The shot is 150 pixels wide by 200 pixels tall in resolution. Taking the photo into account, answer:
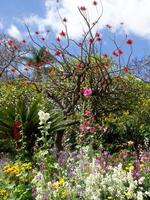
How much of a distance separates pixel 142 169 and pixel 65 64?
772cm

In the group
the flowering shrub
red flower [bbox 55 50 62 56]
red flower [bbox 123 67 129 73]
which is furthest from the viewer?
red flower [bbox 123 67 129 73]

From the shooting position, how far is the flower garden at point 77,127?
5320 millimetres

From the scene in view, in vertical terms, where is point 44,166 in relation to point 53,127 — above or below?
below

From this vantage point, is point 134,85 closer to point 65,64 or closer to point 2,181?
point 65,64

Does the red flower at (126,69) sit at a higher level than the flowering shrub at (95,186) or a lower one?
higher

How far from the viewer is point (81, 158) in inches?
233

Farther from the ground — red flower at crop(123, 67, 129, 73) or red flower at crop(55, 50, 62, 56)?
A: red flower at crop(55, 50, 62, 56)

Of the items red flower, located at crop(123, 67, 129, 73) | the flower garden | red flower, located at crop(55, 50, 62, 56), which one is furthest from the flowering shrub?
red flower, located at crop(123, 67, 129, 73)

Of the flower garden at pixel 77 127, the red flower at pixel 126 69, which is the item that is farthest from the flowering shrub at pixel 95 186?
the red flower at pixel 126 69

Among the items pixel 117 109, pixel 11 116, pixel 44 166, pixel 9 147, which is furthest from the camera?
pixel 117 109

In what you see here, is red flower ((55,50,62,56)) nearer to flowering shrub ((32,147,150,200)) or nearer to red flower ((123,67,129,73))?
red flower ((123,67,129,73))

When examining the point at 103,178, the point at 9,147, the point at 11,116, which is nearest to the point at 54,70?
the point at 9,147

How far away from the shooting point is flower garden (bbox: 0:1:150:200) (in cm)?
532

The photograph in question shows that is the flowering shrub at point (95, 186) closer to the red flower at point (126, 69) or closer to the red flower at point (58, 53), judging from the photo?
the red flower at point (58, 53)
